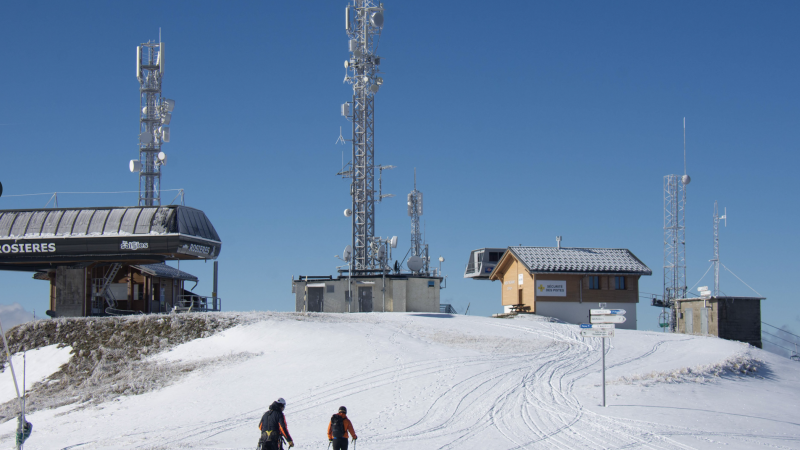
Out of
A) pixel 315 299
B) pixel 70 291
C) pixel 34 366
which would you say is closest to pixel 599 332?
pixel 34 366

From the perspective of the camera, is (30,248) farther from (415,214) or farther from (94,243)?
(415,214)

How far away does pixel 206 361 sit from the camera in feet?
91.9

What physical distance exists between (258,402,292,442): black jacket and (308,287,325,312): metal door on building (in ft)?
97.1

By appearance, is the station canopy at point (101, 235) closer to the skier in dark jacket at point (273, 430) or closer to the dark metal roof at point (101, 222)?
the dark metal roof at point (101, 222)

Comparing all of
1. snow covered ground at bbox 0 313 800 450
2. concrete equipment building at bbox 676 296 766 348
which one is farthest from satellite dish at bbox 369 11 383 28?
concrete equipment building at bbox 676 296 766 348

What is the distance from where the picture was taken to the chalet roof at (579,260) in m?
43.1

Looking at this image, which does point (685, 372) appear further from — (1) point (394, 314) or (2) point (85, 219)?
(2) point (85, 219)

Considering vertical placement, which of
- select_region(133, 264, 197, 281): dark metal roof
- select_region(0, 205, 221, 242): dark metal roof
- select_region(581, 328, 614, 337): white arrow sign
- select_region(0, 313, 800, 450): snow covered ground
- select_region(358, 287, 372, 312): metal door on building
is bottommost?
select_region(0, 313, 800, 450): snow covered ground

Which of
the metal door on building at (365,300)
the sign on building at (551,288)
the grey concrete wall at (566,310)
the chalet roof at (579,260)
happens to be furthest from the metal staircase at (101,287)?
the grey concrete wall at (566,310)

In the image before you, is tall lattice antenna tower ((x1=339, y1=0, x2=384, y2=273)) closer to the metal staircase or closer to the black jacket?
the metal staircase

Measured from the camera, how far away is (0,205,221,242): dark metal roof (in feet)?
122

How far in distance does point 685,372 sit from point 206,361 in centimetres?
1747

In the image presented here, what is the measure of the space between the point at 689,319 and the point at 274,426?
1531 inches

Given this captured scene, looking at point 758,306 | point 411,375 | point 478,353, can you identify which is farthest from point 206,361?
point 758,306
